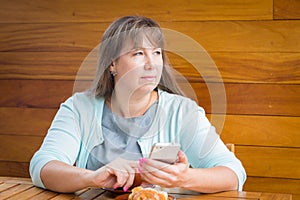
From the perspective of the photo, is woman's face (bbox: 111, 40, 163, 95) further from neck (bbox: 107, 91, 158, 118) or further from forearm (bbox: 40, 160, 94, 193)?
forearm (bbox: 40, 160, 94, 193)

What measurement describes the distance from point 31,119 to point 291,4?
124 cm

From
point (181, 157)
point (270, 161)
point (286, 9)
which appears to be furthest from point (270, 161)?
point (181, 157)

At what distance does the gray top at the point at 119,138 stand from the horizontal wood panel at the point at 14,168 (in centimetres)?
90

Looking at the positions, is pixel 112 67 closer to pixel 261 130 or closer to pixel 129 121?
pixel 129 121

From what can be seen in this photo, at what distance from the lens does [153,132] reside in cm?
187

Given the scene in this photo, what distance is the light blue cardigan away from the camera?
5.83 ft

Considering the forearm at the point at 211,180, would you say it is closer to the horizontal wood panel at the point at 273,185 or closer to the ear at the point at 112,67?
the ear at the point at 112,67

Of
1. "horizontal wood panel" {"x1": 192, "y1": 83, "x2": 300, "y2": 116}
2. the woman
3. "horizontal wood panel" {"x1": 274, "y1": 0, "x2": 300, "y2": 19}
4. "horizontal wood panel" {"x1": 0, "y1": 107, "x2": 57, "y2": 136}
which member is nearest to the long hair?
the woman

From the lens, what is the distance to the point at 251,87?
2.39 metres

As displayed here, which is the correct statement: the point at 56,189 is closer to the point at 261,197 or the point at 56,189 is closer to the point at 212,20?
the point at 261,197

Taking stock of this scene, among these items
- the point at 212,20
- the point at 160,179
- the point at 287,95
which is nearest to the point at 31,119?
the point at 212,20

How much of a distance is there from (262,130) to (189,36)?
1.61 feet

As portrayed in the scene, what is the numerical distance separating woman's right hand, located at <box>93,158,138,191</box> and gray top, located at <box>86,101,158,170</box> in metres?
0.25

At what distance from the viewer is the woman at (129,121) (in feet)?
5.68
